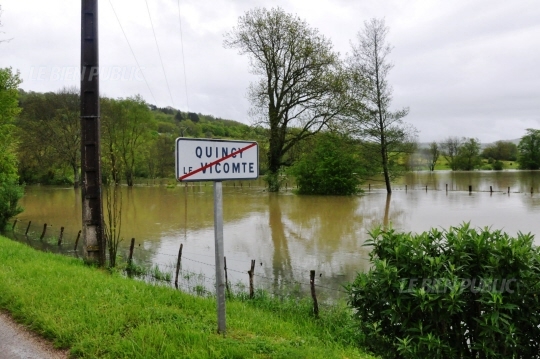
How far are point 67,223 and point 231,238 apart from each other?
33.1 ft

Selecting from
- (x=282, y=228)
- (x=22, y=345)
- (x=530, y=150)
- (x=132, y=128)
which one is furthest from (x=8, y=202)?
(x=530, y=150)

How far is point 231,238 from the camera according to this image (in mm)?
15836

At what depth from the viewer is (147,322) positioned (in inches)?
166

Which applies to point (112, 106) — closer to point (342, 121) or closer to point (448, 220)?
point (342, 121)

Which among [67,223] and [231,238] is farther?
[67,223]

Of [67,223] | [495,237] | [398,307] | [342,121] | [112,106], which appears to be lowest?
[67,223]

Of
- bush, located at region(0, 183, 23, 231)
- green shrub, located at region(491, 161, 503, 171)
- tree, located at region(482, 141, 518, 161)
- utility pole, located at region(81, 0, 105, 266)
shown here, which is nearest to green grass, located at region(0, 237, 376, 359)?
utility pole, located at region(81, 0, 105, 266)

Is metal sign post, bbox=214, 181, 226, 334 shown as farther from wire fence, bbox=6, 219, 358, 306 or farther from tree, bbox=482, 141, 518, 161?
tree, bbox=482, 141, 518, 161

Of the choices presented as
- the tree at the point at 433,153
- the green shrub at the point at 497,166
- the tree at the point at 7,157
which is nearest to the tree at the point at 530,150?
the green shrub at the point at 497,166

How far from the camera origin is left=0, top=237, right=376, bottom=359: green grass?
3.66 meters

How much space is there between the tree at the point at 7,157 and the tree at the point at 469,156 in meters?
84.4

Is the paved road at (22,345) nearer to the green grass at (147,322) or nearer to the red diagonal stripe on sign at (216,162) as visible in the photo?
the green grass at (147,322)

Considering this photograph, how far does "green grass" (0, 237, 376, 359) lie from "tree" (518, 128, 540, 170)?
3402 inches

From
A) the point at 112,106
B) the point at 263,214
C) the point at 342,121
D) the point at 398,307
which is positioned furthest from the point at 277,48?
the point at 398,307
